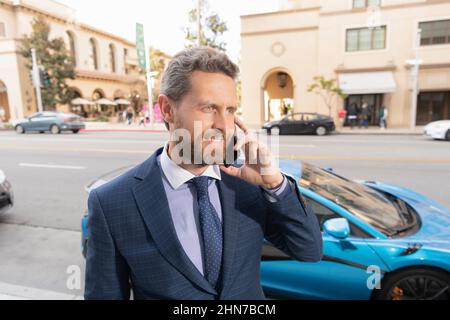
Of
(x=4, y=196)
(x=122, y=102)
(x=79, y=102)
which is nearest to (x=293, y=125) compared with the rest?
(x=4, y=196)

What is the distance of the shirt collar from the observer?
4.73 ft

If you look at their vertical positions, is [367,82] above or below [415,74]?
below

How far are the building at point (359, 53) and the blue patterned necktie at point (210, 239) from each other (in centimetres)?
2207

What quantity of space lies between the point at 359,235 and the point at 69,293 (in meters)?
2.86

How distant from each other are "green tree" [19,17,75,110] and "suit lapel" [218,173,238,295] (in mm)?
33397

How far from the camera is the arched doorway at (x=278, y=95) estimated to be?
26125 millimetres

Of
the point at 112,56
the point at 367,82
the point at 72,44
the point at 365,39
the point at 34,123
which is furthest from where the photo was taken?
the point at 112,56

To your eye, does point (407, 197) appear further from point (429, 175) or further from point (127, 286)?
point (429, 175)

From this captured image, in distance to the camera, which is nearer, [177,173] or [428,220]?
[177,173]

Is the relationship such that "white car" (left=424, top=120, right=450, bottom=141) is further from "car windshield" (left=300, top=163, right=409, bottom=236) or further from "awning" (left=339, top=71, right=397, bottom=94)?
"car windshield" (left=300, top=163, right=409, bottom=236)

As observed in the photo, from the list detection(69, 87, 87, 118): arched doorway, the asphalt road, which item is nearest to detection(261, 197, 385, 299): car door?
the asphalt road

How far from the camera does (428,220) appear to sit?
10.1 feet

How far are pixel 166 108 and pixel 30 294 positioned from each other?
288 centimetres

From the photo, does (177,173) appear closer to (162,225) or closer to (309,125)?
(162,225)
